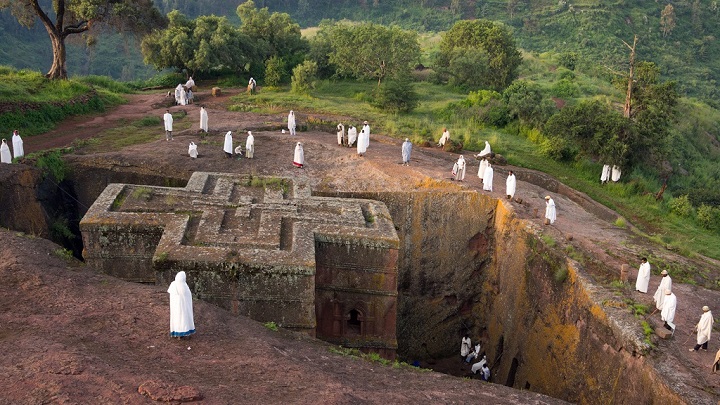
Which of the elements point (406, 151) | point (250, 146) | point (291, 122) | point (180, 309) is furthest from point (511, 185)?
point (180, 309)

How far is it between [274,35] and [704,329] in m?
26.5

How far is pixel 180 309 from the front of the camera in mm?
8609

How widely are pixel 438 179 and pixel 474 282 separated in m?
2.89

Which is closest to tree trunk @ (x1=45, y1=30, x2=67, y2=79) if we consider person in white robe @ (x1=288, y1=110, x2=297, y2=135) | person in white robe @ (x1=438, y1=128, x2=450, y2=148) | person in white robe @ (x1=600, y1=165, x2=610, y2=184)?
person in white robe @ (x1=288, y1=110, x2=297, y2=135)

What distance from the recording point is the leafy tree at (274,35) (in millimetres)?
31984

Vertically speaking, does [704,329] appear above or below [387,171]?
below

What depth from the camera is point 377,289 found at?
13.0 meters

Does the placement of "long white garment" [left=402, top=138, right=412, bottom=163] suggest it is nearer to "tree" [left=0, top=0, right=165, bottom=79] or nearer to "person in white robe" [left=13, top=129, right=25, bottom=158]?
"person in white robe" [left=13, top=129, right=25, bottom=158]

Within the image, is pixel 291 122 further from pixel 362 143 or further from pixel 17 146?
pixel 17 146

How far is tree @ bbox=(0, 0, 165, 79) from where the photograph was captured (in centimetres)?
2375

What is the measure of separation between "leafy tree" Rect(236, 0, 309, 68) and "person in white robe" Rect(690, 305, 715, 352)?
25.0m

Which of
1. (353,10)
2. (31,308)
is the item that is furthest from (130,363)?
(353,10)

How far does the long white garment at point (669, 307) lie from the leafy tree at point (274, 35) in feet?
79.9

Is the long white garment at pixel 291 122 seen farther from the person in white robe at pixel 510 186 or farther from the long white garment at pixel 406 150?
the person in white robe at pixel 510 186
